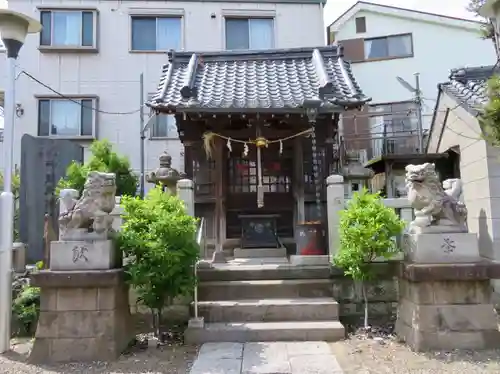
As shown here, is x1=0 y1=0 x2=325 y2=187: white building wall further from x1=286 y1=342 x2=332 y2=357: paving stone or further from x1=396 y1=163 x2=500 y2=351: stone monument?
x1=396 y1=163 x2=500 y2=351: stone monument

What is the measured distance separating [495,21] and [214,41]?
12.8 meters

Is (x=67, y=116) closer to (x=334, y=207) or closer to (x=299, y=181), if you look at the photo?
(x=299, y=181)

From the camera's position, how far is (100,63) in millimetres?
16578

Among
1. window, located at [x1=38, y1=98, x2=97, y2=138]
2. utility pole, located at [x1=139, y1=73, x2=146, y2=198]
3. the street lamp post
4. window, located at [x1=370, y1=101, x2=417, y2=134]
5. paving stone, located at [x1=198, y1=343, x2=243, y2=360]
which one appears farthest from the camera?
window, located at [x1=370, y1=101, x2=417, y2=134]

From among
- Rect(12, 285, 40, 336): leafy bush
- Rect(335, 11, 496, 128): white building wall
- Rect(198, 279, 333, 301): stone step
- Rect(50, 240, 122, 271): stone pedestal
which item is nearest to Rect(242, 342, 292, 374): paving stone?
Rect(198, 279, 333, 301): stone step

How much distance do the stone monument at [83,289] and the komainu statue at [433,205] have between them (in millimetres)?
4527

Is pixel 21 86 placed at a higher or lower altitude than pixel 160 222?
higher

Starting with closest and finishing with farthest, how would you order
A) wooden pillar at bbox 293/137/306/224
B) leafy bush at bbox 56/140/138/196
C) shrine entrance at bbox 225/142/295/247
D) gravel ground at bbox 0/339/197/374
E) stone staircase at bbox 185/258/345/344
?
gravel ground at bbox 0/339/197/374 → stone staircase at bbox 185/258/345/344 → wooden pillar at bbox 293/137/306/224 → shrine entrance at bbox 225/142/295/247 → leafy bush at bbox 56/140/138/196

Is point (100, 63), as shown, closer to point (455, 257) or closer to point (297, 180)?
point (297, 180)

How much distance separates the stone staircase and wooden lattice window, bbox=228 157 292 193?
2.80 meters

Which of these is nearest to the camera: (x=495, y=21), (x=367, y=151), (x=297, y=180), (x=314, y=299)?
(x=495, y=21)

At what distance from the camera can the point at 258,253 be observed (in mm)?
9586

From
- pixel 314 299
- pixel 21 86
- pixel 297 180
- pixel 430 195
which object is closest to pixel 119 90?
pixel 21 86

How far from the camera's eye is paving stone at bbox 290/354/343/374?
505cm
